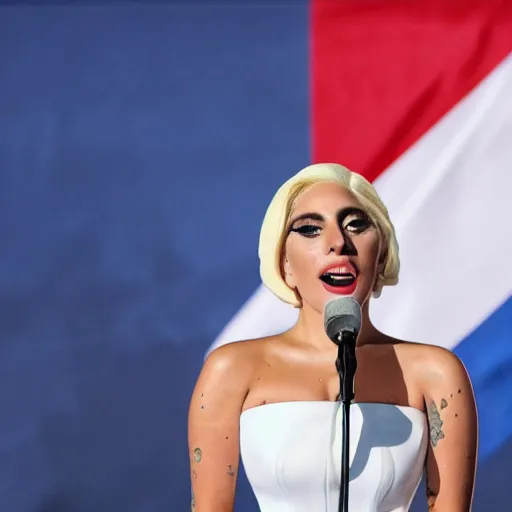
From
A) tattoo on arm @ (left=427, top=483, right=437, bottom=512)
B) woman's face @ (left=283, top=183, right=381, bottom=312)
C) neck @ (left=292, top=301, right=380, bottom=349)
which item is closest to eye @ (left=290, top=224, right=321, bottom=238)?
woman's face @ (left=283, top=183, right=381, bottom=312)

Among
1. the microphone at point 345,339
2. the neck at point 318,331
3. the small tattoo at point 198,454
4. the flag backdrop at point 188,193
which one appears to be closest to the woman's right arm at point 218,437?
the small tattoo at point 198,454

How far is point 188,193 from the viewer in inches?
126

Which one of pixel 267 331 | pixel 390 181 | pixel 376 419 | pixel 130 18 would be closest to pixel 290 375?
pixel 376 419

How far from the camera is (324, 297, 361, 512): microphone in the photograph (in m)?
1.87

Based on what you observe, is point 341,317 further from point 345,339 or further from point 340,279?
point 340,279

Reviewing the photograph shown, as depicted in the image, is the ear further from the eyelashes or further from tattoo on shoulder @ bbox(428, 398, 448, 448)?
tattoo on shoulder @ bbox(428, 398, 448, 448)

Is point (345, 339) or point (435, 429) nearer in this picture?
point (345, 339)

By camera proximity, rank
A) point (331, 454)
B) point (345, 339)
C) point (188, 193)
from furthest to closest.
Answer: point (188, 193)
point (331, 454)
point (345, 339)

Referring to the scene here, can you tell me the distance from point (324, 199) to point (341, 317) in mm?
437

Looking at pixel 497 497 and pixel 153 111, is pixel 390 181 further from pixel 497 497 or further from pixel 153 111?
pixel 497 497

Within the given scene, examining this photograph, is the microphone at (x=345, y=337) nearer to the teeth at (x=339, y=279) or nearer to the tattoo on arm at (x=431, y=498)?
the teeth at (x=339, y=279)

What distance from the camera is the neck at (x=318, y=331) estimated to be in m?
2.31

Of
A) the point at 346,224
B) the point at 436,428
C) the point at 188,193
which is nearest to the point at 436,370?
the point at 436,428

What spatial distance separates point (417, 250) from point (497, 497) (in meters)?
0.66
